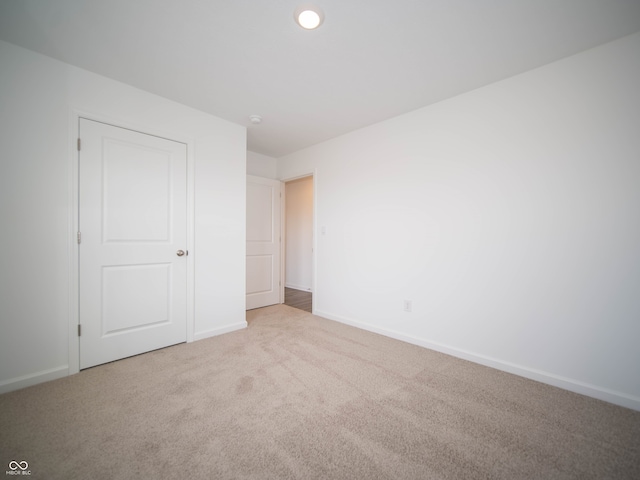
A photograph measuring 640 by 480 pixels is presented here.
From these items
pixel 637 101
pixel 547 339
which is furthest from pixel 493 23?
pixel 547 339

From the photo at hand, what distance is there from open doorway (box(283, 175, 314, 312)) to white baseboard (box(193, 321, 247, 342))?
7.61ft

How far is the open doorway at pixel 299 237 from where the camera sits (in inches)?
229

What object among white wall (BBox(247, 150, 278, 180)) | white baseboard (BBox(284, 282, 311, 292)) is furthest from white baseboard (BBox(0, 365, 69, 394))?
white baseboard (BBox(284, 282, 311, 292))

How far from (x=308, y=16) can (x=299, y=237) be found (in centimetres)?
460

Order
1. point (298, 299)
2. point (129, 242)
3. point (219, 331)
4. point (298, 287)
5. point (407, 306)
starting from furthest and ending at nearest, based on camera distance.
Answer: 1. point (298, 287)
2. point (298, 299)
3. point (219, 331)
4. point (407, 306)
5. point (129, 242)

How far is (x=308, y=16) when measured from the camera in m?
1.64

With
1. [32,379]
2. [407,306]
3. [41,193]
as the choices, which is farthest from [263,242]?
[32,379]

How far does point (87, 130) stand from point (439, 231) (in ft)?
11.0

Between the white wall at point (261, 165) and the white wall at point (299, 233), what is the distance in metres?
1.32

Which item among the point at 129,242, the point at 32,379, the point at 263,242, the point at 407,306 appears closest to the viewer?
the point at 32,379

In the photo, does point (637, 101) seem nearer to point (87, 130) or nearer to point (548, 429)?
point (548, 429)

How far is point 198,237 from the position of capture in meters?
2.91

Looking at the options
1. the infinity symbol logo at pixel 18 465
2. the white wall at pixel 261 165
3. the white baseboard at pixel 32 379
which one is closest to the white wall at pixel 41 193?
the white baseboard at pixel 32 379

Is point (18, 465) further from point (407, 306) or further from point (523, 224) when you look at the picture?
point (523, 224)
